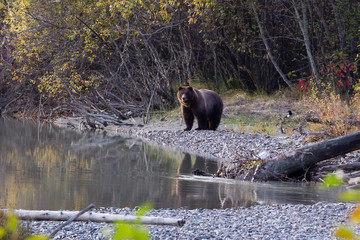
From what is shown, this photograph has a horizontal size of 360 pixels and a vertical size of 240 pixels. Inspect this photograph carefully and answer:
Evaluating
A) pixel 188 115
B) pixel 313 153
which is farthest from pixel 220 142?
pixel 313 153

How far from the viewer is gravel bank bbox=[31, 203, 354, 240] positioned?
5.22 metres

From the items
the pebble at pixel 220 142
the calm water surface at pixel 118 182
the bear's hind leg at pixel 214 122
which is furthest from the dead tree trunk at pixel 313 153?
the bear's hind leg at pixel 214 122

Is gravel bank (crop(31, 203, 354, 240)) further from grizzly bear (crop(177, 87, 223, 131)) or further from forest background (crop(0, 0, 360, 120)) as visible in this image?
forest background (crop(0, 0, 360, 120))

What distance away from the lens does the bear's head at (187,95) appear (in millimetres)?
14766

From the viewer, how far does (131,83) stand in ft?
70.2

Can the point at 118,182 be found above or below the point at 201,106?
below

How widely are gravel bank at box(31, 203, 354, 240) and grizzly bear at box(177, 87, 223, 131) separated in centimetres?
810

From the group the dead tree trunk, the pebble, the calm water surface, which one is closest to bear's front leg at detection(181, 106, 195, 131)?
the pebble

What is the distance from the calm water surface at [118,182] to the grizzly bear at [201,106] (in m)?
1.45

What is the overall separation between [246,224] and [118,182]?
13.1 ft

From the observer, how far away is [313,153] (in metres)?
8.60

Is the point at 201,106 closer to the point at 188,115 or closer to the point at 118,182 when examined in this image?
the point at 188,115

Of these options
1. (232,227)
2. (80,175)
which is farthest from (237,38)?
(232,227)

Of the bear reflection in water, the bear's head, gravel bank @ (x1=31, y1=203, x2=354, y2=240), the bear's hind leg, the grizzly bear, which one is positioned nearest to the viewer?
gravel bank @ (x1=31, y1=203, x2=354, y2=240)
